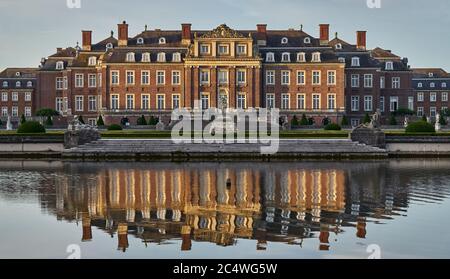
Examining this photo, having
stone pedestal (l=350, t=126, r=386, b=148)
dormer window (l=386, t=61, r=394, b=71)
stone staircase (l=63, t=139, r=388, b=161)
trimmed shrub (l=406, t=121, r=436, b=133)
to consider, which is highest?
dormer window (l=386, t=61, r=394, b=71)

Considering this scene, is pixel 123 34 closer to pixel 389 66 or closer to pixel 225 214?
pixel 389 66

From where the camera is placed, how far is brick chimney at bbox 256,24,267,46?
6016cm

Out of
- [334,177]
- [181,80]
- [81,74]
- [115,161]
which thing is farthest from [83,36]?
[334,177]

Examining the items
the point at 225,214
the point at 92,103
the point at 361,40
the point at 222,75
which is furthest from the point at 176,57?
the point at 225,214

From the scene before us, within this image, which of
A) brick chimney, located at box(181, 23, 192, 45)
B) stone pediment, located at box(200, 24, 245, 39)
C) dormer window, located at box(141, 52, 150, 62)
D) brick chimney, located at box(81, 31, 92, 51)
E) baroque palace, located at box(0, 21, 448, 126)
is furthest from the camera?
brick chimney, located at box(81, 31, 92, 51)

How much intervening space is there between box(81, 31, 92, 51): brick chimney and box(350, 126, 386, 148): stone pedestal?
110 feet

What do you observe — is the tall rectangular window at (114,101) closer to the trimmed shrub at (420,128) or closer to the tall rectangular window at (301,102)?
the tall rectangular window at (301,102)

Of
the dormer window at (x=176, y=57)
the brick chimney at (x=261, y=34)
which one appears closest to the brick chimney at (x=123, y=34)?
the dormer window at (x=176, y=57)

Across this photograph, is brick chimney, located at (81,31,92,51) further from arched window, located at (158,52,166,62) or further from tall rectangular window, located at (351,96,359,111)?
tall rectangular window, located at (351,96,359,111)

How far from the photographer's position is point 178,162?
31.9 meters

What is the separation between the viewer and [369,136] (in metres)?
36.2

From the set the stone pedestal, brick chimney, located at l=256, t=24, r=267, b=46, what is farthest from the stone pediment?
the stone pedestal

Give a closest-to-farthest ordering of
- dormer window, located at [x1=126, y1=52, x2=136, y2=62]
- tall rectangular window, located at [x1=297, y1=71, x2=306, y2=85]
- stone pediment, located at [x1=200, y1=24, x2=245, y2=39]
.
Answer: stone pediment, located at [x1=200, y1=24, x2=245, y2=39], dormer window, located at [x1=126, y1=52, x2=136, y2=62], tall rectangular window, located at [x1=297, y1=71, x2=306, y2=85]

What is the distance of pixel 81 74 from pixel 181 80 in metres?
9.88
